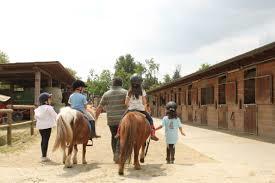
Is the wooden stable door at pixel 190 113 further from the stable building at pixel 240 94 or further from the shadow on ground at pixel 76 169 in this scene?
the shadow on ground at pixel 76 169

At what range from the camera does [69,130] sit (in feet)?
25.9

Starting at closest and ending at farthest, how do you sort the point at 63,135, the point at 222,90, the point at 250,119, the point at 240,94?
the point at 63,135 → the point at 250,119 → the point at 240,94 → the point at 222,90

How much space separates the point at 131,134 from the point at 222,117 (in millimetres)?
13984

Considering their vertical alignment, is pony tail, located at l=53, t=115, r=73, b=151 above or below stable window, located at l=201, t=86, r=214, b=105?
below

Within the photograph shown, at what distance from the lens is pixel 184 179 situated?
20.4ft

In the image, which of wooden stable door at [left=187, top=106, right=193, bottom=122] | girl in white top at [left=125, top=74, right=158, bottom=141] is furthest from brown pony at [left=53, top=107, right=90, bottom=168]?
wooden stable door at [left=187, top=106, right=193, bottom=122]

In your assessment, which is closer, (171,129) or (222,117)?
(171,129)

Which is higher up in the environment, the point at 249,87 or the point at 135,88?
the point at 249,87

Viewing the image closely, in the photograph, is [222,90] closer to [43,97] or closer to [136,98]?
[43,97]

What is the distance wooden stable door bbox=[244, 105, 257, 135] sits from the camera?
15837 mm

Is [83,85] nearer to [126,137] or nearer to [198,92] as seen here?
[126,137]

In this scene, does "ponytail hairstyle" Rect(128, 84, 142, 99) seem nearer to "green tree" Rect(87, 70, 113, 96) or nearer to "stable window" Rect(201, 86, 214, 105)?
"stable window" Rect(201, 86, 214, 105)

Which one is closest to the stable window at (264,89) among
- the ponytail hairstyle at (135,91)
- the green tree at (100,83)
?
the ponytail hairstyle at (135,91)

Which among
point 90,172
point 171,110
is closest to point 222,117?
point 171,110
